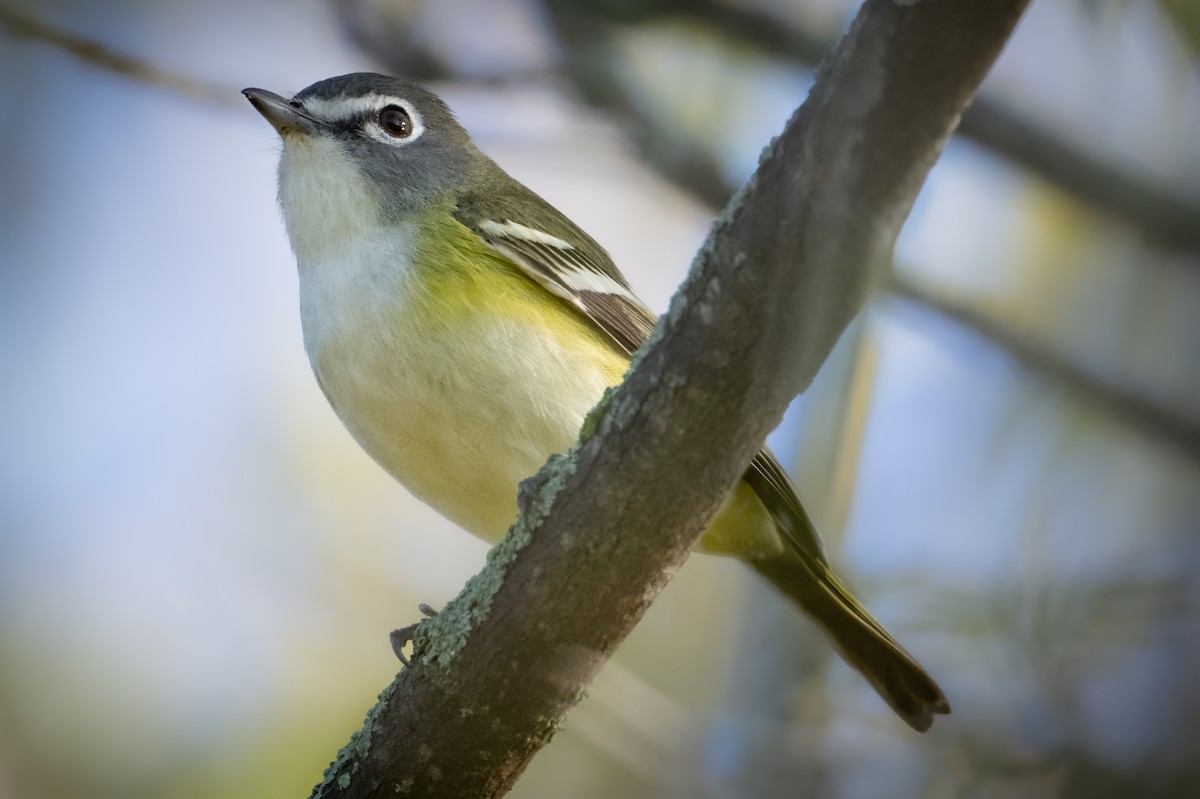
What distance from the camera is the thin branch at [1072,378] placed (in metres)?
1.09

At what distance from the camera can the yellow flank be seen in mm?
2869

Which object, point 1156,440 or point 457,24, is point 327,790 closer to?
point 1156,440

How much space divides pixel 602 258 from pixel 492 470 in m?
0.90

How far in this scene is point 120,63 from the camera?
385 cm

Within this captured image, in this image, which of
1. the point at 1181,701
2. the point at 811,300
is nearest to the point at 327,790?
the point at 811,300

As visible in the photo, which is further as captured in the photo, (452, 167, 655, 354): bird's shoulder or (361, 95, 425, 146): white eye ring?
(361, 95, 425, 146): white eye ring

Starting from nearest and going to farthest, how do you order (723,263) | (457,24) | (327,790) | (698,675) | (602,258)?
(723,263), (698,675), (327,790), (602,258), (457,24)

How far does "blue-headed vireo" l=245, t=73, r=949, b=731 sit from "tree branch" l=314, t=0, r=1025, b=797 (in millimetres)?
631

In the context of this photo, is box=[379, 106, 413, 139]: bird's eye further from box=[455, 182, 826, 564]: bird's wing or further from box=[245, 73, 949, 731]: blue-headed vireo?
box=[455, 182, 826, 564]: bird's wing

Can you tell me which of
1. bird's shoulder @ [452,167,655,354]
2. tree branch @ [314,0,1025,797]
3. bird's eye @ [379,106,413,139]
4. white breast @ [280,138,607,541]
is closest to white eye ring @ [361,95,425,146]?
bird's eye @ [379,106,413,139]

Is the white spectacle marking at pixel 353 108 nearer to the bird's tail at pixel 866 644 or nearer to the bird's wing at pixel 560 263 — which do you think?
the bird's wing at pixel 560 263

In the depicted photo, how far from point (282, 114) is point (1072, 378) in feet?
9.18

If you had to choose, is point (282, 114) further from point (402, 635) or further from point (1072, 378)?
point (1072, 378)

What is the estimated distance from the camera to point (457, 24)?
407cm
